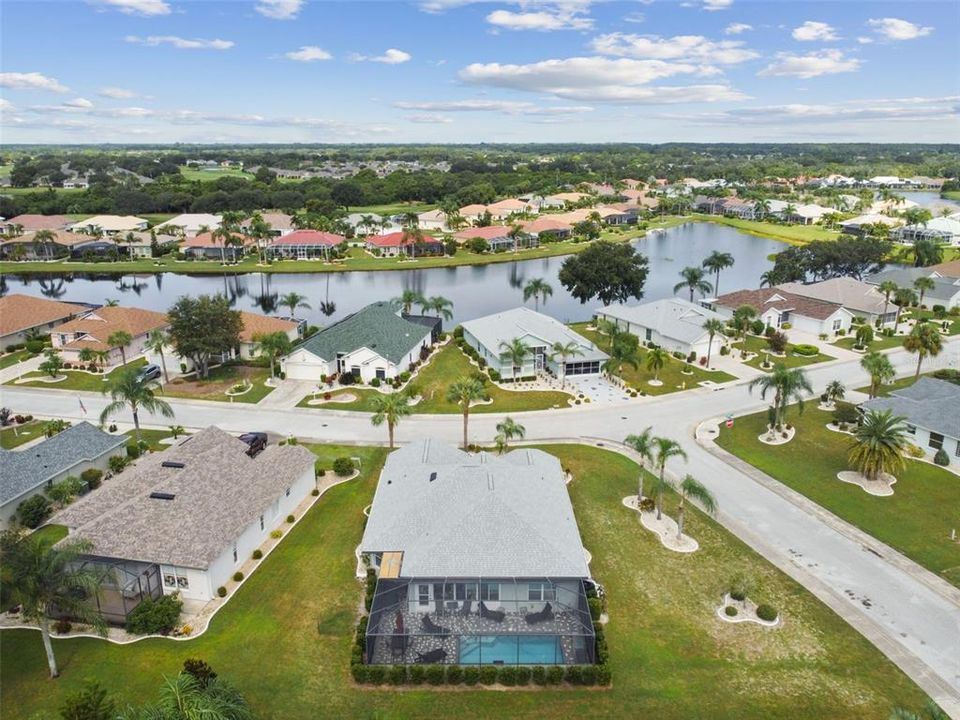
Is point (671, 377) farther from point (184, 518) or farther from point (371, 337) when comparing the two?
point (184, 518)

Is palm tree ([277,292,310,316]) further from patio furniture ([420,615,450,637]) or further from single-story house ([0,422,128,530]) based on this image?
patio furniture ([420,615,450,637])

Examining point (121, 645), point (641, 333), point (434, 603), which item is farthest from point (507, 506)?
point (641, 333)

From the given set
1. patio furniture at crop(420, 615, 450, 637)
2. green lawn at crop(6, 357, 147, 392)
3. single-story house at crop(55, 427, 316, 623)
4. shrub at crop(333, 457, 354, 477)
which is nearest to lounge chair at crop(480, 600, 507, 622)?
patio furniture at crop(420, 615, 450, 637)

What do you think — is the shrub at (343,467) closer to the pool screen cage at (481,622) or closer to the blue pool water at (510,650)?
the pool screen cage at (481,622)

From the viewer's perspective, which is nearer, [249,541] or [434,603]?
[434,603]

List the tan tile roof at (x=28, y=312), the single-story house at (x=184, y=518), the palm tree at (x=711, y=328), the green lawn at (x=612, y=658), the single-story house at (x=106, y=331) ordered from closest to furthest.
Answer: the green lawn at (x=612, y=658) → the single-story house at (x=184, y=518) → the palm tree at (x=711, y=328) → the single-story house at (x=106, y=331) → the tan tile roof at (x=28, y=312)

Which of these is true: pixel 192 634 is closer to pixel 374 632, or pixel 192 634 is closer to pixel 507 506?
pixel 374 632

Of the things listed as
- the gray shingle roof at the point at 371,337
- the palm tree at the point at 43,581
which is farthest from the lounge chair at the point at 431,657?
the gray shingle roof at the point at 371,337
